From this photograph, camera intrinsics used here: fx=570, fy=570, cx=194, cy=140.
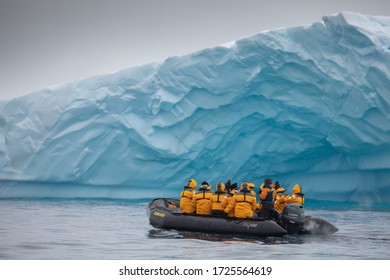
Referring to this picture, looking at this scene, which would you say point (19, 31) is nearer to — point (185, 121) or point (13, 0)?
point (13, 0)

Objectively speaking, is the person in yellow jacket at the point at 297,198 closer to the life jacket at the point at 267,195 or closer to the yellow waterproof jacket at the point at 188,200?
the life jacket at the point at 267,195

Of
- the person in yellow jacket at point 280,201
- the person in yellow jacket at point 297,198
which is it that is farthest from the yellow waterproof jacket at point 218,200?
the person in yellow jacket at point 297,198

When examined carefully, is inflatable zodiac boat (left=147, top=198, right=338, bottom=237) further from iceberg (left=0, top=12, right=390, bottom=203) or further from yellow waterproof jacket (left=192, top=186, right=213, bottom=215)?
iceberg (left=0, top=12, right=390, bottom=203)

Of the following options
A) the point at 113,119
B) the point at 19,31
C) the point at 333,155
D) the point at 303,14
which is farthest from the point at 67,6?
the point at 333,155

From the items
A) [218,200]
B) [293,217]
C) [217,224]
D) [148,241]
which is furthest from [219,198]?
[148,241]

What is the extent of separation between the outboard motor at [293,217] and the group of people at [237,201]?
274 millimetres

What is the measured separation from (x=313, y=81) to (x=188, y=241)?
11.1 metres

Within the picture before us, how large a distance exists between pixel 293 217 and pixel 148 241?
349 centimetres

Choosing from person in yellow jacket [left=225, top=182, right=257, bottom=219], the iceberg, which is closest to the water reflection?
person in yellow jacket [left=225, top=182, right=257, bottom=219]

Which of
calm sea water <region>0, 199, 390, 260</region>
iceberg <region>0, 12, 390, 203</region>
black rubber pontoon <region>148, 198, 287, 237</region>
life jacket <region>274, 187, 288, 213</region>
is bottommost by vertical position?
calm sea water <region>0, 199, 390, 260</region>

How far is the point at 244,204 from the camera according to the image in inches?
510

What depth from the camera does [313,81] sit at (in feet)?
70.6

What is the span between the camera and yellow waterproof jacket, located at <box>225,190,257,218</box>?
12.9 metres

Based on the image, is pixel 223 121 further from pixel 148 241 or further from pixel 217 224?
pixel 148 241
